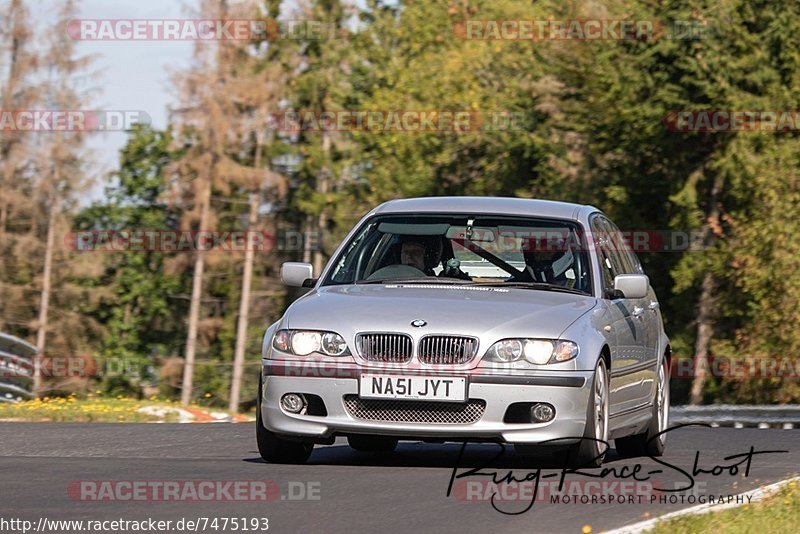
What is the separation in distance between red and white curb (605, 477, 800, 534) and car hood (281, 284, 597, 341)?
1.47 metres

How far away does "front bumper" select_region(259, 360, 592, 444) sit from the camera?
961 centimetres

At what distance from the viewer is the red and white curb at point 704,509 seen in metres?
7.34

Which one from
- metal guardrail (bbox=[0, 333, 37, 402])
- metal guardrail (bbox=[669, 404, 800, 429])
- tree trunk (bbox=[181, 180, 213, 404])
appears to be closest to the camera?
metal guardrail (bbox=[669, 404, 800, 429])

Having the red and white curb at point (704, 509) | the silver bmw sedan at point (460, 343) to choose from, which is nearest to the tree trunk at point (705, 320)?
the silver bmw sedan at point (460, 343)

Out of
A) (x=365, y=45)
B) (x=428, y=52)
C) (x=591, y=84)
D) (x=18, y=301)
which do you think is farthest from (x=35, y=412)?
(x=365, y=45)

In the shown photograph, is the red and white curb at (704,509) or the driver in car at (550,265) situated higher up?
the driver in car at (550,265)

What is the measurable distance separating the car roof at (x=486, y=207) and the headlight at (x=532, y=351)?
162cm

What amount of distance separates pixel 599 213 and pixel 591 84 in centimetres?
3943

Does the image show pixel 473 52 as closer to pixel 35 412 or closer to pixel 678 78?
pixel 678 78
